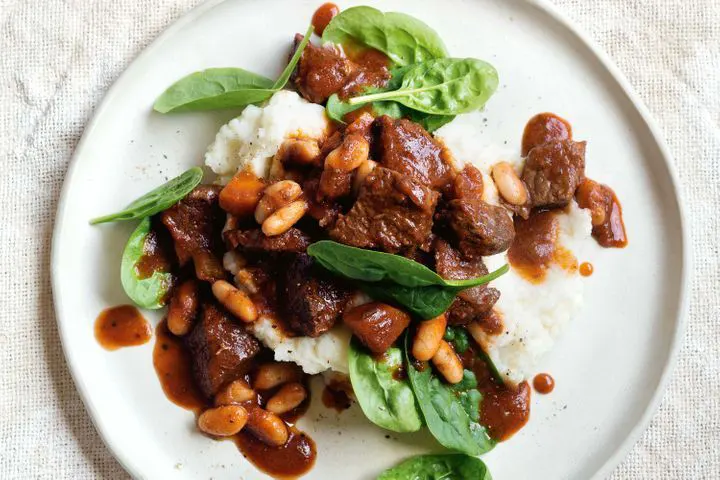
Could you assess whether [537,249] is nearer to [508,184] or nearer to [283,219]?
[508,184]

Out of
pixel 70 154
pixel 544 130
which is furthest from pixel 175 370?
pixel 544 130

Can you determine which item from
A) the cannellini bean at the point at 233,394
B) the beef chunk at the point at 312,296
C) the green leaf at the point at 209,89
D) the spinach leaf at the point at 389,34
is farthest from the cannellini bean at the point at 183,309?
the spinach leaf at the point at 389,34

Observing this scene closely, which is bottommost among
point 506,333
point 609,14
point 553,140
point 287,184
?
point 506,333

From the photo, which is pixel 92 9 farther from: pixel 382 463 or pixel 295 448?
pixel 382 463

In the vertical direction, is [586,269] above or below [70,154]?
above

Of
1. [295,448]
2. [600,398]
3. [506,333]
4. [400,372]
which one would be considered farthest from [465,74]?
[295,448]

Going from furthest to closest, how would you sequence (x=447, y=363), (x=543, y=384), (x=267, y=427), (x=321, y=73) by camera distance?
(x=543, y=384), (x=321, y=73), (x=267, y=427), (x=447, y=363)

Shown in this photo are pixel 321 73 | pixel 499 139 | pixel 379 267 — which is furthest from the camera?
pixel 499 139
